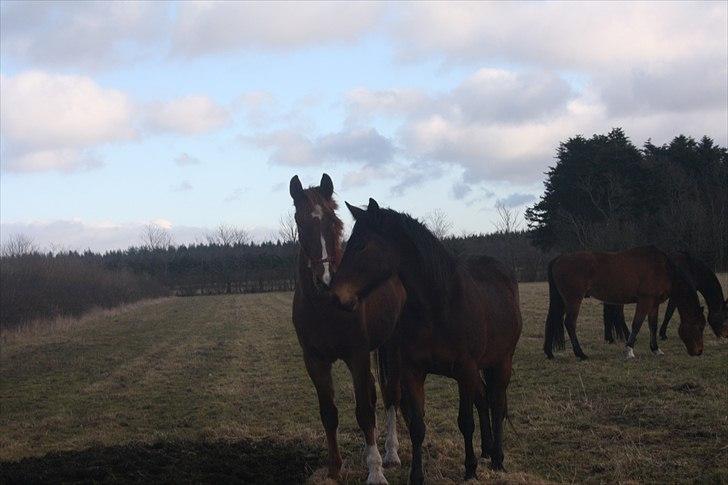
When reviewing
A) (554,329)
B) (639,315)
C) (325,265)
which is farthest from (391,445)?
(639,315)

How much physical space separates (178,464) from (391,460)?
72.3 inches

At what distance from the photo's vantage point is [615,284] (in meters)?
13.4

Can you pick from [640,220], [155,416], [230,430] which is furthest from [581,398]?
[640,220]

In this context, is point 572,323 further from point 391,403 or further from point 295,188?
point 295,188

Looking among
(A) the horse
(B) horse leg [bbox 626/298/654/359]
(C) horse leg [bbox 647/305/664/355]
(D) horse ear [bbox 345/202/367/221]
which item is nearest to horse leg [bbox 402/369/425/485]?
(D) horse ear [bbox 345/202/367/221]

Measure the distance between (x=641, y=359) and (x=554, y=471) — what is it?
7.09 metres

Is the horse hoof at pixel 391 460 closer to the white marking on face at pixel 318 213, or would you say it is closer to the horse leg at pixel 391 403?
the horse leg at pixel 391 403

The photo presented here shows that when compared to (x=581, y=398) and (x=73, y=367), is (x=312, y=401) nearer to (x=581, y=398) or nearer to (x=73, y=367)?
(x=581, y=398)

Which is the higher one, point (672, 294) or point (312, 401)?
point (672, 294)

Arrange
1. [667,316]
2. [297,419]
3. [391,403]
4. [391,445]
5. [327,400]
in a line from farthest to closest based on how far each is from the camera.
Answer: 1. [667,316]
2. [297,419]
3. [391,403]
4. [391,445]
5. [327,400]

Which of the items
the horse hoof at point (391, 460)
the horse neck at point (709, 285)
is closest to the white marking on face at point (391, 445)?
the horse hoof at point (391, 460)

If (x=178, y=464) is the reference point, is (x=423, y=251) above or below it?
above

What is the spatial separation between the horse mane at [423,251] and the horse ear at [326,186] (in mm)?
855

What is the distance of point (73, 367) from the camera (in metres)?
16.7
